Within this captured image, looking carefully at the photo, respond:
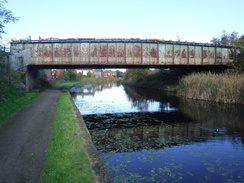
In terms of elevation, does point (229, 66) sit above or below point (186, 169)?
above

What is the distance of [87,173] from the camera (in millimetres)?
5199

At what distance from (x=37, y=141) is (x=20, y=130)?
1.83m

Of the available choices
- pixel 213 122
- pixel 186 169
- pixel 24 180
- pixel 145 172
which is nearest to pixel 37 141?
pixel 24 180

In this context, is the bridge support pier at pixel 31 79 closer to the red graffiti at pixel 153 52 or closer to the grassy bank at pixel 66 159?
the red graffiti at pixel 153 52

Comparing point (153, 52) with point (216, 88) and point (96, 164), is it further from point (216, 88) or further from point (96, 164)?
point (96, 164)

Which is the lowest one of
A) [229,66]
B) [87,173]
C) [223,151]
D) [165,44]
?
[223,151]

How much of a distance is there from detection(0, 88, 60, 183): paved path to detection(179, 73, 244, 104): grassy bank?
16281 mm

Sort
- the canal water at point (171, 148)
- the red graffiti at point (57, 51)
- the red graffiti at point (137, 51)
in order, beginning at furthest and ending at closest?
the red graffiti at point (137, 51), the red graffiti at point (57, 51), the canal water at point (171, 148)

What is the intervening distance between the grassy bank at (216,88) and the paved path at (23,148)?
16281 mm

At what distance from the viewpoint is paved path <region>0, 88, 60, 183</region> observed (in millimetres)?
5035

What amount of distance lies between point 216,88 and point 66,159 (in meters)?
19.7

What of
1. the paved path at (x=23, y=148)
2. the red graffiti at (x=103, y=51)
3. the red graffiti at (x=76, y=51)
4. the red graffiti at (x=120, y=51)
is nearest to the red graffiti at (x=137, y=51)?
the red graffiti at (x=120, y=51)

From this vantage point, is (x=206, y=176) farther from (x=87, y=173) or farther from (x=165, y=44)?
(x=165, y=44)

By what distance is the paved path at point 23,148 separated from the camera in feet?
16.5
